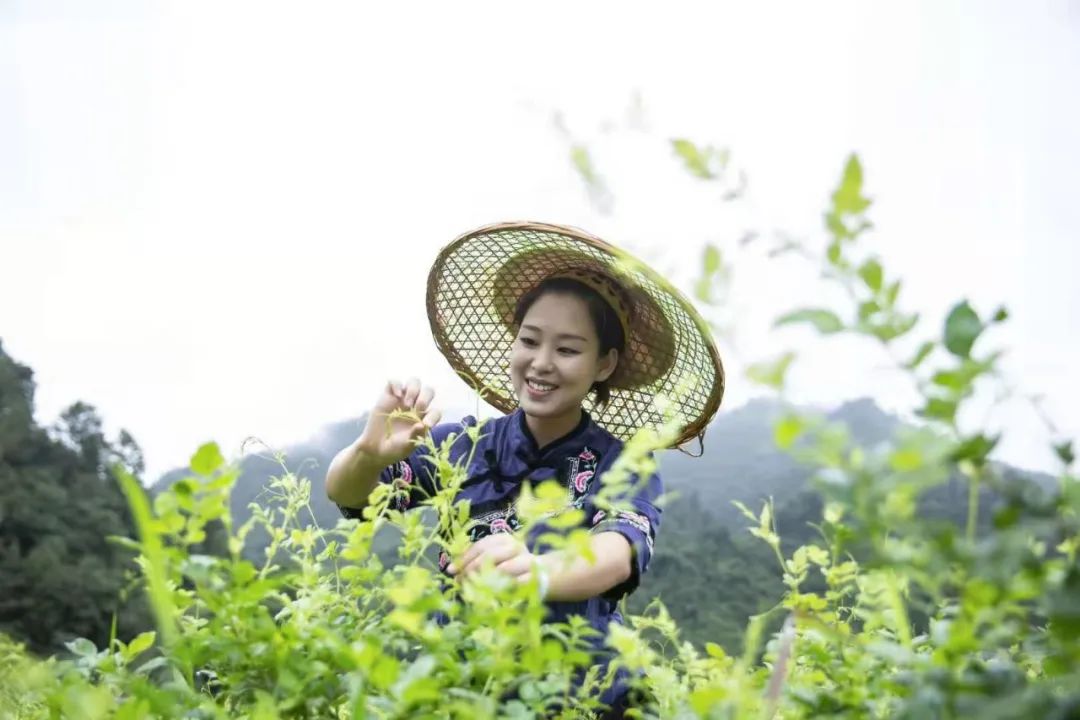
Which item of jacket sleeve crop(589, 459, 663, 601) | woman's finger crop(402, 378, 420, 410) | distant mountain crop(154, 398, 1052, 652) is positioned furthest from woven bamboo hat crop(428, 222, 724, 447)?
distant mountain crop(154, 398, 1052, 652)

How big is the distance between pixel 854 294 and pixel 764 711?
22cm

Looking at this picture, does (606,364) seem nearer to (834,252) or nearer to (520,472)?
(520,472)

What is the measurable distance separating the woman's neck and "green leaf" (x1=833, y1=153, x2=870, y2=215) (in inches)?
52.0

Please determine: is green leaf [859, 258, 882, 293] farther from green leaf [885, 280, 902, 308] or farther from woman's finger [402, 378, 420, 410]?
woman's finger [402, 378, 420, 410]

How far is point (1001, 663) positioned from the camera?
489 mm

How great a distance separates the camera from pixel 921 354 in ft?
1.52

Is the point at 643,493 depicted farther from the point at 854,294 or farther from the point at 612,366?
the point at 854,294

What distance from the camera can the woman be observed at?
60.2 inches

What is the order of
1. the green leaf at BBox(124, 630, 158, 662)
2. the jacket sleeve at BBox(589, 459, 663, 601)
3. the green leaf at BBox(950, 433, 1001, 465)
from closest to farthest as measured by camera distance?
the green leaf at BBox(950, 433, 1001, 465), the green leaf at BBox(124, 630, 158, 662), the jacket sleeve at BBox(589, 459, 663, 601)

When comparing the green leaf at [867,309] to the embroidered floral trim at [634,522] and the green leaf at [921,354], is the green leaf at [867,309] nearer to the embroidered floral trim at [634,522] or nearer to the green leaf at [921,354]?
the green leaf at [921,354]

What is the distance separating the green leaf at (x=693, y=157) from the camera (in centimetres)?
53

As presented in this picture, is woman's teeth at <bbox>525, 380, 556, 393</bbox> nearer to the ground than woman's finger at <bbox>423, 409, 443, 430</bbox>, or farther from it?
nearer to the ground

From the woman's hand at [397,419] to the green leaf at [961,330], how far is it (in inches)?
38.1

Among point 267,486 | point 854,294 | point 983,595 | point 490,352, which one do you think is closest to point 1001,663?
point 983,595
